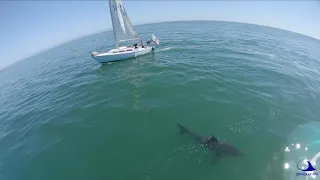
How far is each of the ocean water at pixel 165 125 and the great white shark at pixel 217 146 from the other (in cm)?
45

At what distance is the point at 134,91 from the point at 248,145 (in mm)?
15588

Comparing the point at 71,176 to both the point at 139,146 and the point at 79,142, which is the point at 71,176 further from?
the point at 139,146

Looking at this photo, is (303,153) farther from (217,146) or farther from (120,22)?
(120,22)

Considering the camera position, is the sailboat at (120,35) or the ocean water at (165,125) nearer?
the ocean water at (165,125)

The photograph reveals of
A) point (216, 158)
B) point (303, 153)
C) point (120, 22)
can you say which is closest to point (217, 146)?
point (216, 158)

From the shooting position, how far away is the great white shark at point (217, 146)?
1364cm

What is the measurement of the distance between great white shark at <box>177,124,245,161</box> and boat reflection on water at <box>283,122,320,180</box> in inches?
137

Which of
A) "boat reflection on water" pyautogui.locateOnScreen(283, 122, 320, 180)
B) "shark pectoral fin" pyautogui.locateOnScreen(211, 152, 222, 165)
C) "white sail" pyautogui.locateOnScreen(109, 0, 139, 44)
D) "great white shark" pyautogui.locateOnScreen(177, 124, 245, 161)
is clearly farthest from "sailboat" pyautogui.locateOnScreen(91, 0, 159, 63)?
"boat reflection on water" pyautogui.locateOnScreen(283, 122, 320, 180)

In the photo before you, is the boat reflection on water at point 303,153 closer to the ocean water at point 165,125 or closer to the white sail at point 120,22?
the ocean water at point 165,125

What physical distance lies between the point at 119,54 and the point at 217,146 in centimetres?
2786

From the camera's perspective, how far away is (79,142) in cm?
1678

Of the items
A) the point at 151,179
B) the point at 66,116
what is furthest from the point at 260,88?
the point at 66,116

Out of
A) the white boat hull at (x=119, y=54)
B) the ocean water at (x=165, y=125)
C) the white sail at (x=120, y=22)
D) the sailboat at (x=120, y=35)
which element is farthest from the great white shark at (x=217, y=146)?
the white sail at (x=120, y=22)

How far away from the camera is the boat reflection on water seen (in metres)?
12.7
